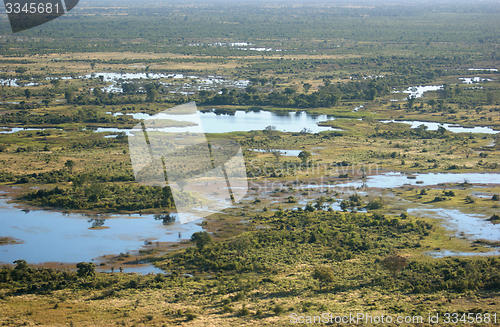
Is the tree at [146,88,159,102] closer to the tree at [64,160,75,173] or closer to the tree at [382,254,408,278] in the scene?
the tree at [64,160,75,173]

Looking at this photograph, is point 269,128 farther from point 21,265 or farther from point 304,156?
point 21,265

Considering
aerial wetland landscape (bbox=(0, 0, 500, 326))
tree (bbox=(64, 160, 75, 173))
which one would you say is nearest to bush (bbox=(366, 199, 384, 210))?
aerial wetland landscape (bbox=(0, 0, 500, 326))

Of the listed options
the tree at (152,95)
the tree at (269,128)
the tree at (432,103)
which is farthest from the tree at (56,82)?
the tree at (432,103)

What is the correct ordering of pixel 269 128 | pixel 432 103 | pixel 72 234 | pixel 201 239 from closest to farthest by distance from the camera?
pixel 201 239
pixel 72 234
pixel 269 128
pixel 432 103

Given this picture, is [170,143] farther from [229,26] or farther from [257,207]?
[229,26]

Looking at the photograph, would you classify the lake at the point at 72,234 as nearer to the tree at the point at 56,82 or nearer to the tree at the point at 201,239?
the tree at the point at 201,239

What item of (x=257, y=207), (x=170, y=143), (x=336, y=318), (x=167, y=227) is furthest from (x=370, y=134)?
(x=336, y=318)

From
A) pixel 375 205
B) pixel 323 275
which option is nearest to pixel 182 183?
pixel 375 205

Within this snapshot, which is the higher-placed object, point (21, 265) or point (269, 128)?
point (269, 128)
